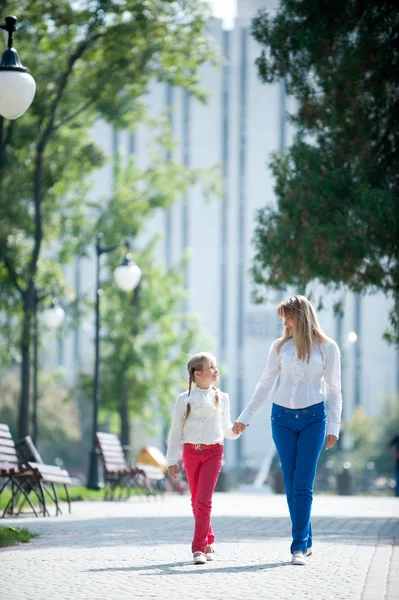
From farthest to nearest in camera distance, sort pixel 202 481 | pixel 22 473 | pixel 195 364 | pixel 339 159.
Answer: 1. pixel 339 159
2. pixel 22 473
3. pixel 195 364
4. pixel 202 481

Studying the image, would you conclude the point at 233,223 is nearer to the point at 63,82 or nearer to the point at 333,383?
the point at 63,82

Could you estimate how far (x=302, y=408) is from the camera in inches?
338

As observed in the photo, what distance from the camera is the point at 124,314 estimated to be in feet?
129

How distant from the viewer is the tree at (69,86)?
81.7ft

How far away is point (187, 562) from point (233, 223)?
258ft

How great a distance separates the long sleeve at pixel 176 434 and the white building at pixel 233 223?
254 ft

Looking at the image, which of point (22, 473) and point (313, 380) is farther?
point (22, 473)

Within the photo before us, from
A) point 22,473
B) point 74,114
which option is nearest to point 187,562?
point 22,473

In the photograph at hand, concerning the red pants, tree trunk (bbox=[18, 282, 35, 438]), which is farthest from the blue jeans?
tree trunk (bbox=[18, 282, 35, 438])

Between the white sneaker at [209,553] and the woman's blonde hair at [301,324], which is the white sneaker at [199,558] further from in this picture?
the woman's blonde hair at [301,324]

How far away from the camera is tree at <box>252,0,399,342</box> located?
16.8 meters

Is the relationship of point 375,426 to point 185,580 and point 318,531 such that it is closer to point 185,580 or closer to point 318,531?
point 318,531

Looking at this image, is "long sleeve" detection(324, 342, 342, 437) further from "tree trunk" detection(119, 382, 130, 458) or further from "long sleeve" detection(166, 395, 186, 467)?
"tree trunk" detection(119, 382, 130, 458)

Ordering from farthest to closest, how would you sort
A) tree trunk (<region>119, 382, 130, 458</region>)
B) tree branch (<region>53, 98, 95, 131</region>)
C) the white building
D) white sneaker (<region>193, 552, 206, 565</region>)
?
1. the white building
2. tree trunk (<region>119, 382, 130, 458</region>)
3. tree branch (<region>53, 98, 95, 131</region>)
4. white sneaker (<region>193, 552, 206, 565</region>)
